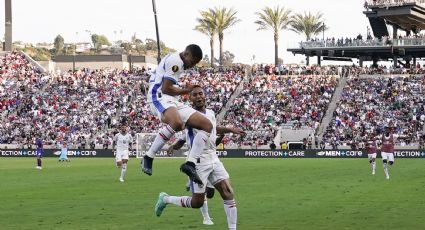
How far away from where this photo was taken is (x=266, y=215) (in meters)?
20.1

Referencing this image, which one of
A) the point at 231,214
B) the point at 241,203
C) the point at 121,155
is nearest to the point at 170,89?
the point at 231,214

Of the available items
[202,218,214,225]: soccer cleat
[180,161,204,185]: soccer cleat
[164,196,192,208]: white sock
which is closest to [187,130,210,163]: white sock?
→ [180,161,204,185]: soccer cleat

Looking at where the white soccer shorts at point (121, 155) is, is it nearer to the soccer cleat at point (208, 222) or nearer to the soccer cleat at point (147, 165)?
the soccer cleat at point (208, 222)

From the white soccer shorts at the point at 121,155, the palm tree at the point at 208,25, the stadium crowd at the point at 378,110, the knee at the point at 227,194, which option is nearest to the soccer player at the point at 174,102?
the knee at the point at 227,194

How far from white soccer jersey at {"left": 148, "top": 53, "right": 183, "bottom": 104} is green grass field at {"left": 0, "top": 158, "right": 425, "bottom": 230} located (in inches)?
157

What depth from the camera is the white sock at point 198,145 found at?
15.0 meters

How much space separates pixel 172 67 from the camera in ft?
47.1

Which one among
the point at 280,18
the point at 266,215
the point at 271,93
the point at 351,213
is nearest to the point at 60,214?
the point at 266,215

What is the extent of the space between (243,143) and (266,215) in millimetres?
55506

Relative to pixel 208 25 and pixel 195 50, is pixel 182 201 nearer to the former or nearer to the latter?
pixel 195 50

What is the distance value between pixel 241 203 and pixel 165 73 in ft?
32.8

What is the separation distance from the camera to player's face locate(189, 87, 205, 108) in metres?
15.5

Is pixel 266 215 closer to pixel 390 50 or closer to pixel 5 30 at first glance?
pixel 390 50

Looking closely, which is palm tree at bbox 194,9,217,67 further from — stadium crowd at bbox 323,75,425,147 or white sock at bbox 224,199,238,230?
white sock at bbox 224,199,238,230
